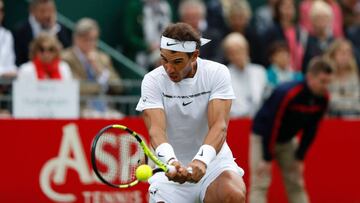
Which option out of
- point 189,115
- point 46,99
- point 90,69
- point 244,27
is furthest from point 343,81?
point 189,115

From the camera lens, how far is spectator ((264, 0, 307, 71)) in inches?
590

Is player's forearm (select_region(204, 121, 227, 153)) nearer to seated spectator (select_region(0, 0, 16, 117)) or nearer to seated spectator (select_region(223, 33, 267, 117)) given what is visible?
seated spectator (select_region(0, 0, 16, 117))

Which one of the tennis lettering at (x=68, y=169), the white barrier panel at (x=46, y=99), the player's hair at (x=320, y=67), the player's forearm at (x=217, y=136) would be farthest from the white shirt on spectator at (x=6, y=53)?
the player's forearm at (x=217, y=136)

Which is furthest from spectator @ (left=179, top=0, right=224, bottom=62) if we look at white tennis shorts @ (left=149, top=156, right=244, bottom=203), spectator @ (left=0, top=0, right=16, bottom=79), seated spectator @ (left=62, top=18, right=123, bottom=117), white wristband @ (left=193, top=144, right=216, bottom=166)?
white wristband @ (left=193, top=144, right=216, bottom=166)

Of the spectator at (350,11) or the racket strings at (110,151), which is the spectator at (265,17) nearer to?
the spectator at (350,11)

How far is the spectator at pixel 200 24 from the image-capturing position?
14.4m

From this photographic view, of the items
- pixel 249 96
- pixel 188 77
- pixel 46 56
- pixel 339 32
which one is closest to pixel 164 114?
pixel 188 77

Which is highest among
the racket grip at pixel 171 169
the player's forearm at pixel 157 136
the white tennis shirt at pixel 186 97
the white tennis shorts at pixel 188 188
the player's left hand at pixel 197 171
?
the white tennis shirt at pixel 186 97

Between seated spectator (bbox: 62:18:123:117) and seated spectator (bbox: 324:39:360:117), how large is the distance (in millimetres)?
3076

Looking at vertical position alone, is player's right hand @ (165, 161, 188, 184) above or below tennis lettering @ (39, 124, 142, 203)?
above

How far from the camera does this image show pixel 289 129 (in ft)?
41.0

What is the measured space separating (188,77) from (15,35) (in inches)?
229

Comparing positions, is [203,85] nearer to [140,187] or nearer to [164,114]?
[164,114]

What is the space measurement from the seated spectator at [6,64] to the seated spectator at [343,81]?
4452 mm
